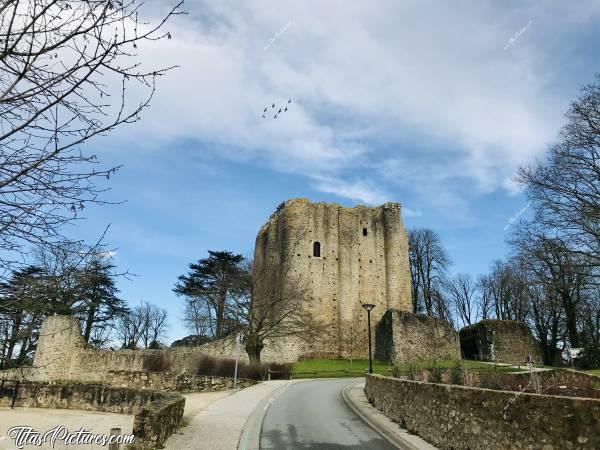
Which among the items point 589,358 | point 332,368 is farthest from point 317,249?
point 589,358

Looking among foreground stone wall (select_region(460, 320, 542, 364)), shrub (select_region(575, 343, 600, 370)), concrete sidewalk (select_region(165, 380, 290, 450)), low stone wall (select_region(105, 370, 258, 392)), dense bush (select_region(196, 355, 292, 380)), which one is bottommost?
concrete sidewalk (select_region(165, 380, 290, 450))

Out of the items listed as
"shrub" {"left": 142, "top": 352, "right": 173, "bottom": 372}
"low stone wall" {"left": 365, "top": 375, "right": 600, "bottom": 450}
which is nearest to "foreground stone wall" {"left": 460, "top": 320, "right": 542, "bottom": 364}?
"shrub" {"left": 142, "top": 352, "right": 173, "bottom": 372}

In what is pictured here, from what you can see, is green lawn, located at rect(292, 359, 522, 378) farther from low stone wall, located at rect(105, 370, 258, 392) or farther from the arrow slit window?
low stone wall, located at rect(105, 370, 258, 392)

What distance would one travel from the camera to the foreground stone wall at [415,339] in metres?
40.4

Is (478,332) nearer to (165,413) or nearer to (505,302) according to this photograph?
(505,302)

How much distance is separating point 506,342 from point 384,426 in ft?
108

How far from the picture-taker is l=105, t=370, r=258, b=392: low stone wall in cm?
2219

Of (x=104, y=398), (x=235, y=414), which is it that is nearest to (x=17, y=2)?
(x=235, y=414)

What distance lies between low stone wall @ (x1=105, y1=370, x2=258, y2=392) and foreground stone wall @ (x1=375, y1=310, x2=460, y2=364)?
2097 cm

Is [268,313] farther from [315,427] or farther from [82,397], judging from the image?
[315,427]

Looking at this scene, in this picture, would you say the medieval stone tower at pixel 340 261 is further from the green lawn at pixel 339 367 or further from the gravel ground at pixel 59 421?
the gravel ground at pixel 59 421

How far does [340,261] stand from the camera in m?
48.4

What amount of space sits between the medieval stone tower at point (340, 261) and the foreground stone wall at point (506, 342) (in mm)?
9071

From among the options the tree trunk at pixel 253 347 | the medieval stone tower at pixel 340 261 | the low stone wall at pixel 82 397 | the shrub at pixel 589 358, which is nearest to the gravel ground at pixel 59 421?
the low stone wall at pixel 82 397
